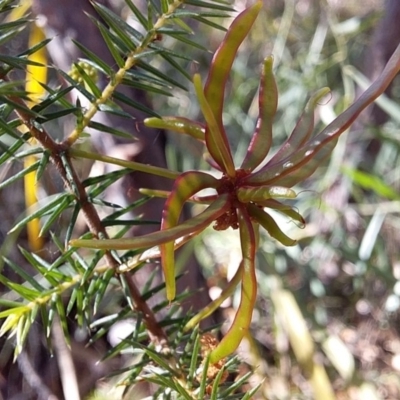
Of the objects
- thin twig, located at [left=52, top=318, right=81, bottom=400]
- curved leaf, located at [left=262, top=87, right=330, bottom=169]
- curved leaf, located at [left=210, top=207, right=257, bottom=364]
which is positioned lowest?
thin twig, located at [left=52, top=318, right=81, bottom=400]

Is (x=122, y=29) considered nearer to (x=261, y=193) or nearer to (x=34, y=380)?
(x=261, y=193)

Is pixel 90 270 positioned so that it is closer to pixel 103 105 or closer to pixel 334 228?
pixel 103 105

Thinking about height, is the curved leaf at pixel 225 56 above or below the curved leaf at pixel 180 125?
above

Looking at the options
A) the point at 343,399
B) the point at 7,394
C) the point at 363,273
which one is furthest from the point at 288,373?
the point at 7,394

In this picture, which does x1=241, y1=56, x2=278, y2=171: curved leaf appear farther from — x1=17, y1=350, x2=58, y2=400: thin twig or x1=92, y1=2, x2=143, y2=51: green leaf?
x1=17, y1=350, x2=58, y2=400: thin twig

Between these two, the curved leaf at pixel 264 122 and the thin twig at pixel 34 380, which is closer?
the curved leaf at pixel 264 122

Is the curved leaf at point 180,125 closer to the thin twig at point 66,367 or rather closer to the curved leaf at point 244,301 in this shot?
the curved leaf at point 244,301

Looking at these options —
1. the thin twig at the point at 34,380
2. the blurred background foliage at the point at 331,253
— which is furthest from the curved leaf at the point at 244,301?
the thin twig at the point at 34,380

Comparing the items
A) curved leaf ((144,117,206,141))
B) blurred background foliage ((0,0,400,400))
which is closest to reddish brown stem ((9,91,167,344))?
curved leaf ((144,117,206,141))

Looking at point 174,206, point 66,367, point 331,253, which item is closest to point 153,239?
point 174,206
